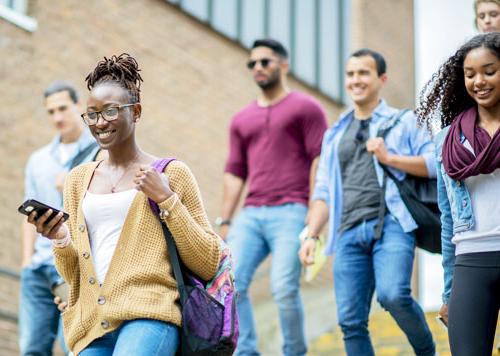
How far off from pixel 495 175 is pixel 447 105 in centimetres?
61

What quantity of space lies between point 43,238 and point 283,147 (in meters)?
1.95

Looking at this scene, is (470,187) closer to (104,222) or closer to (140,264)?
(140,264)

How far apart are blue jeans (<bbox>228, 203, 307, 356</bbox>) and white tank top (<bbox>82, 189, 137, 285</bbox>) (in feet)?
9.65

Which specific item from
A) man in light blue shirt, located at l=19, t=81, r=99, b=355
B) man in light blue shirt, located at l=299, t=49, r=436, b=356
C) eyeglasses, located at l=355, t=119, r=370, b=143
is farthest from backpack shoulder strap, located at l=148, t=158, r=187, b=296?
man in light blue shirt, located at l=19, t=81, r=99, b=355

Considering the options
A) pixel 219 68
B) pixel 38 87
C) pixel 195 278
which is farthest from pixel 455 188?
pixel 219 68

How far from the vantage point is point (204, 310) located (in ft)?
14.6

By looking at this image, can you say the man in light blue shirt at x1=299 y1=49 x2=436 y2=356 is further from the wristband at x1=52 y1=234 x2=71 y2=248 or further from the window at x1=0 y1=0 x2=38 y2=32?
the window at x1=0 y1=0 x2=38 y2=32

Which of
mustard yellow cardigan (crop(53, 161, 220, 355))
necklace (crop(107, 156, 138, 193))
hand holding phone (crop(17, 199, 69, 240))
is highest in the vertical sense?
necklace (crop(107, 156, 138, 193))

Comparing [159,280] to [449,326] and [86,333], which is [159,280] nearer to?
[86,333]

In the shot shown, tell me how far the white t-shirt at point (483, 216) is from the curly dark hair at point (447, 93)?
1.69ft

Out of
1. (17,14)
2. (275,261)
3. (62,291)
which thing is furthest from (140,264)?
(17,14)

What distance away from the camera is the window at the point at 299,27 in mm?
15773

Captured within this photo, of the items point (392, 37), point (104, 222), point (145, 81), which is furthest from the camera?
point (392, 37)

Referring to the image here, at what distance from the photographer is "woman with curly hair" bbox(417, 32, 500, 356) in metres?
4.69
